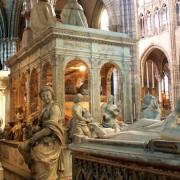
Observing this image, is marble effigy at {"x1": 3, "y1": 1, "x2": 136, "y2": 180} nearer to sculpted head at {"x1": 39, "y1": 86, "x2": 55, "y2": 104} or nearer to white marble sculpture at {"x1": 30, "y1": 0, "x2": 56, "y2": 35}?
white marble sculpture at {"x1": 30, "y1": 0, "x2": 56, "y2": 35}

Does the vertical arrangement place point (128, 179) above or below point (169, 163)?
below

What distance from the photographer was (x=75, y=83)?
11.7 m

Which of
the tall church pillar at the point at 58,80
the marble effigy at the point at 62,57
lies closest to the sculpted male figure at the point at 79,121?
the marble effigy at the point at 62,57

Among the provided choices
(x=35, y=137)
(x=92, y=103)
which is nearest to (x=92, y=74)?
(x=92, y=103)

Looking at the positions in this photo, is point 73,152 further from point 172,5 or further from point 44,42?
point 172,5

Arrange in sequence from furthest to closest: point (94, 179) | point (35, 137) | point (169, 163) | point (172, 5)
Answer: point (172, 5) → point (35, 137) → point (94, 179) → point (169, 163)

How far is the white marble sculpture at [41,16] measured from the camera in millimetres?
10281

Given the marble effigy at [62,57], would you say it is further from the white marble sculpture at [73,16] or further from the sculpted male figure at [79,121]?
the sculpted male figure at [79,121]

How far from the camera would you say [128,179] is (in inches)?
123

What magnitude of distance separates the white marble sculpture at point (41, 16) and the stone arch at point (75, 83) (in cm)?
143

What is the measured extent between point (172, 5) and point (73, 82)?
1747cm

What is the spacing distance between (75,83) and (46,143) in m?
5.60

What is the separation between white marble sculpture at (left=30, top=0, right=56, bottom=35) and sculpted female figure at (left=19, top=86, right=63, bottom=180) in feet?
15.1

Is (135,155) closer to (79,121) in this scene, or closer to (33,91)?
(79,121)
